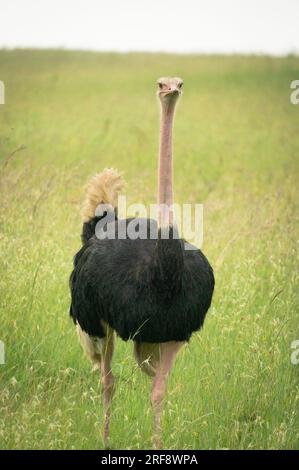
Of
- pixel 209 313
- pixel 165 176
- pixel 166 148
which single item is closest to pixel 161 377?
pixel 165 176

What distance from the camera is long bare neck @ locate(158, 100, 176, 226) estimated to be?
14.0 feet

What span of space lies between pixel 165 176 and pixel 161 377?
1.11 meters

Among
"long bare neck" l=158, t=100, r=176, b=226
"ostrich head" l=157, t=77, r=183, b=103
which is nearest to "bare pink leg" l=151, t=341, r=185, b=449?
"long bare neck" l=158, t=100, r=176, b=226

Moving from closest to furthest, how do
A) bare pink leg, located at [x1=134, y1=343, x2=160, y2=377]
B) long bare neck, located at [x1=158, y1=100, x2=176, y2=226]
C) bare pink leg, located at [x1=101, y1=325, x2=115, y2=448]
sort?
long bare neck, located at [x1=158, y1=100, x2=176, y2=226]
bare pink leg, located at [x1=134, y1=343, x2=160, y2=377]
bare pink leg, located at [x1=101, y1=325, x2=115, y2=448]

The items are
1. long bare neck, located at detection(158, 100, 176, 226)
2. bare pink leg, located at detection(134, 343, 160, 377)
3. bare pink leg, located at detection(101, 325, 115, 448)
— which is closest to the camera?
long bare neck, located at detection(158, 100, 176, 226)

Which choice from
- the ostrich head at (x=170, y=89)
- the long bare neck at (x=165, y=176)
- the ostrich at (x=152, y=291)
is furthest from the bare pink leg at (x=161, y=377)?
the ostrich head at (x=170, y=89)

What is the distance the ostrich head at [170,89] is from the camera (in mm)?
4328

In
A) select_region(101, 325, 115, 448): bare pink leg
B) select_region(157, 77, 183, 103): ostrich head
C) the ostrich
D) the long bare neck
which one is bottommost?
select_region(101, 325, 115, 448): bare pink leg

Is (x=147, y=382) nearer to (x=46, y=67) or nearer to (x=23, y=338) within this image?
(x=23, y=338)

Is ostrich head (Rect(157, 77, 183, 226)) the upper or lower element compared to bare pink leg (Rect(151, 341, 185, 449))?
upper

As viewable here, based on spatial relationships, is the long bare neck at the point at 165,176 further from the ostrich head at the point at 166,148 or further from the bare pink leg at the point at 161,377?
the bare pink leg at the point at 161,377

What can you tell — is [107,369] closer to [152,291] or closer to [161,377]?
[161,377]

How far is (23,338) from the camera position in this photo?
5172 millimetres

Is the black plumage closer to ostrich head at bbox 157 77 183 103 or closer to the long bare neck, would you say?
the long bare neck
